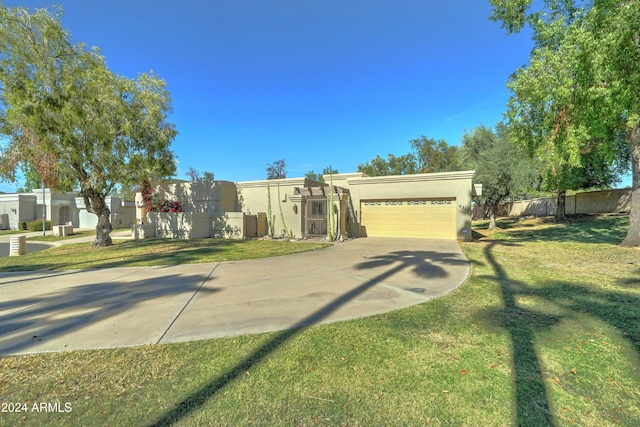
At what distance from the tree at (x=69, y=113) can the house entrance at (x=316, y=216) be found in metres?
7.79

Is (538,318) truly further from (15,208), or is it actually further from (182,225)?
(15,208)

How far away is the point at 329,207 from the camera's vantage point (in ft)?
51.1

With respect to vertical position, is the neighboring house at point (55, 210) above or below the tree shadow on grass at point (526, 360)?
above

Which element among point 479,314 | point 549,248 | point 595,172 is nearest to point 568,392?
point 479,314

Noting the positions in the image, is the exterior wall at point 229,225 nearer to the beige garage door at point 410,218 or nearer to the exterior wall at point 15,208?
the beige garage door at point 410,218

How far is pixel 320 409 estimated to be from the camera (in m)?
2.49

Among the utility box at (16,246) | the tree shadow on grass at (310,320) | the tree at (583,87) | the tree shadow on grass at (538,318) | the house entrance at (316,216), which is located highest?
the tree at (583,87)

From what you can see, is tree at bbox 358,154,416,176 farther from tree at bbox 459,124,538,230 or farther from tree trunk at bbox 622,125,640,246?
tree trunk at bbox 622,125,640,246

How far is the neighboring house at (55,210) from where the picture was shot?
100 feet

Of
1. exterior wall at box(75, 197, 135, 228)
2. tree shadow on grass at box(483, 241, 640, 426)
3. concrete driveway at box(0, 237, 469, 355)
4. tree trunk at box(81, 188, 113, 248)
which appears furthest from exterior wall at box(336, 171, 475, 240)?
exterior wall at box(75, 197, 135, 228)

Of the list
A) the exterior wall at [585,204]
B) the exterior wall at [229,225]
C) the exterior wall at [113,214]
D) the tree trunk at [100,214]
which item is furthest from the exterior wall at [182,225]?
the exterior wall at [585,204]

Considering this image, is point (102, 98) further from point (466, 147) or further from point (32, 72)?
point (466, 147)

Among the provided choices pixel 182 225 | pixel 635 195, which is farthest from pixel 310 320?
pixel 182 225

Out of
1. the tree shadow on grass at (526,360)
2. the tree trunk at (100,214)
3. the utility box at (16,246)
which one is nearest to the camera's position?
the tree shadow on grass at (526,360)
